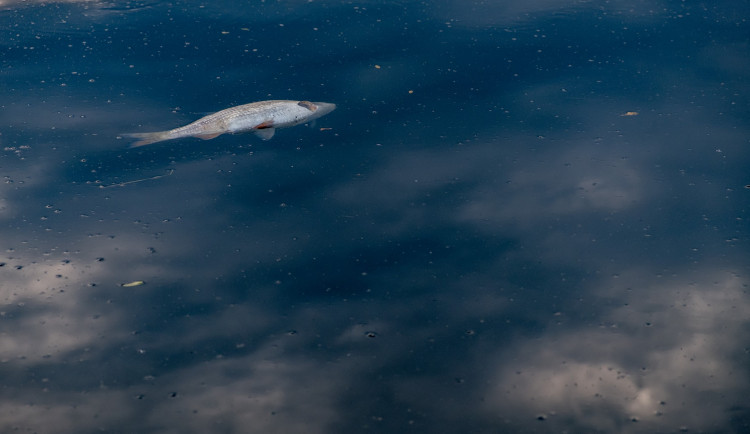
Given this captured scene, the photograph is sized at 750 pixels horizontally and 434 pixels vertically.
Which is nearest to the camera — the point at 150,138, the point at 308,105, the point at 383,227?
the point at 383,227

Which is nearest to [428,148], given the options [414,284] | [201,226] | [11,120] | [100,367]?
[414,284]

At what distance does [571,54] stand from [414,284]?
10.2 feet

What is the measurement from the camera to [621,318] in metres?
4.05

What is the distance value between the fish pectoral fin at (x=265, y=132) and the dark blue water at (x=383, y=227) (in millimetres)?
60

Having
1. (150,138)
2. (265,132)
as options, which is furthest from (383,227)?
(150,138)

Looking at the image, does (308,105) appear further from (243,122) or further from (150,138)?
(150,138)

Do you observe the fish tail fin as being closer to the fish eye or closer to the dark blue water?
the dark blue water

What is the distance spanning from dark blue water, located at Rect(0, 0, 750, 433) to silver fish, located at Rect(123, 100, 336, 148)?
0.26 feet

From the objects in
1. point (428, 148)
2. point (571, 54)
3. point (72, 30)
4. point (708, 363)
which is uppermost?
point (72, 30)

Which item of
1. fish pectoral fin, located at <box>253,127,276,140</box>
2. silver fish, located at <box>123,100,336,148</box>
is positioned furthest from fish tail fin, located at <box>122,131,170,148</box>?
fish pectoral fin, located at <box>253,127,276,140</box>

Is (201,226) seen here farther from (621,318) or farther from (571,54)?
(571,54)

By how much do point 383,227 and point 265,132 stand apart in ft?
4.21

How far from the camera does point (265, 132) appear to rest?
5.32 meters

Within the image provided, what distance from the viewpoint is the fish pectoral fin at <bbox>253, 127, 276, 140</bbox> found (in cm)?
529
